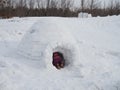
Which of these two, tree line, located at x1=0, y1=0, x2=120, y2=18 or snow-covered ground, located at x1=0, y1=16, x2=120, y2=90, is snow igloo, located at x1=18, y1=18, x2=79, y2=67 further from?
tree line, located at x1=0, y1=0, x2=120, y2=18

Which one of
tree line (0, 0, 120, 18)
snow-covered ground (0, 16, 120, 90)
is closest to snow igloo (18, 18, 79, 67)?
snow-covered ground (0, 16, 120, 90)

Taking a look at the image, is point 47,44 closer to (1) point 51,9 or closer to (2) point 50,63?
(2) point 50,63

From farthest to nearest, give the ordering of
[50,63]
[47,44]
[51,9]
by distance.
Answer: [51,9] → [47,44] → [50,63]

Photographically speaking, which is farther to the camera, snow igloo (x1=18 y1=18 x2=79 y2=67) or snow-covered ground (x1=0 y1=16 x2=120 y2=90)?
snow igloo (x1=18 y1=18 x2=79 y2=67)

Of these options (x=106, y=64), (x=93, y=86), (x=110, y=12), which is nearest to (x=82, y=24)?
(x=106, y=64)

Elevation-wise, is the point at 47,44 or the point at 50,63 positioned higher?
the point at 47,44

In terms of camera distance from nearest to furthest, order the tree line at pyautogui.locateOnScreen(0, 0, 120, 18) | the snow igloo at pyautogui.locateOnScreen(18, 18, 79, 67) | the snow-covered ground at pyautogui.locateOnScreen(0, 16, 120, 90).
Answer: the snow-covered ground at pyautogui.locateOnScreen(0, 16, 120, 90) → the snow igloo at pyautogui.locateOnScreen(18, 18, 79, 67) → the tree line at pyautogui.locateOnScreen(0, 0, 120, 18)

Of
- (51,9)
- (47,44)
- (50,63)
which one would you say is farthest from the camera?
(51,9)

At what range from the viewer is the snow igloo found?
→ 7466 mm

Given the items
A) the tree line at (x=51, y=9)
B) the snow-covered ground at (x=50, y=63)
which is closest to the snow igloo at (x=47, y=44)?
the snow-covered ground at (x=50, y=63)

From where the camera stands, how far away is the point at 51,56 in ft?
24.1

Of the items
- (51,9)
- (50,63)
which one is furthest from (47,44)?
(51,9)

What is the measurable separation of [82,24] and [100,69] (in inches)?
258

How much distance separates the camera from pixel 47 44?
7539 millimetres
